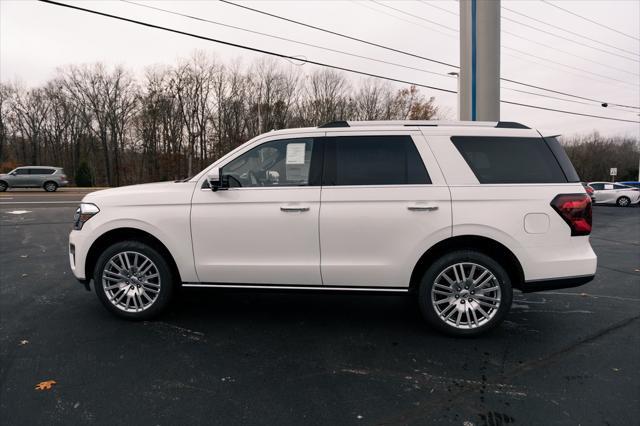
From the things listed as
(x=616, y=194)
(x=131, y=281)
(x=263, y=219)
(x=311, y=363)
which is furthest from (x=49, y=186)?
(x=616, y=194)

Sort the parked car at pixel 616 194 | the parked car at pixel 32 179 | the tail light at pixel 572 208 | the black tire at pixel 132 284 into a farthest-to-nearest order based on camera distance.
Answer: the parked car at pixel 32 179 < the parked car at pixel 616 194 < the black tire at pixel 132 284 < the tail light at pixel 572 208

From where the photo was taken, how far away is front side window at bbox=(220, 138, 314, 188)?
13.3 feet

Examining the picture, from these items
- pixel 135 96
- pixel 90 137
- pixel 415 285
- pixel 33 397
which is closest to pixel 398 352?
pixel 415 285

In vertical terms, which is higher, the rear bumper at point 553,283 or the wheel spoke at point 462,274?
the wheel spoke at point 462,274

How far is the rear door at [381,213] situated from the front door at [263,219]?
0.55 ft

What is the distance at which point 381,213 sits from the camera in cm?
382

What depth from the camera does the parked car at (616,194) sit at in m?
23.7

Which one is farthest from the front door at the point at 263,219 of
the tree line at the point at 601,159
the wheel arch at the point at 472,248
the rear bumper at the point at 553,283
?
the tree line at the point at 601,159

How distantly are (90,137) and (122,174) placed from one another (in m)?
6.21

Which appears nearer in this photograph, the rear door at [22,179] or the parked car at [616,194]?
the parked car at [616,194]

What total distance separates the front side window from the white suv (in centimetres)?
1

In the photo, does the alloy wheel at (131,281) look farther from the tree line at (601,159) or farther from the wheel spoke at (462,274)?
the tree line at (601,159)

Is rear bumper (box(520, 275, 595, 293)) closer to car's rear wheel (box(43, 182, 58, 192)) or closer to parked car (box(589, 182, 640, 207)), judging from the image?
parked car (box(589, 182, 640, 207))

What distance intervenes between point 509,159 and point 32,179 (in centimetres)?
3379
